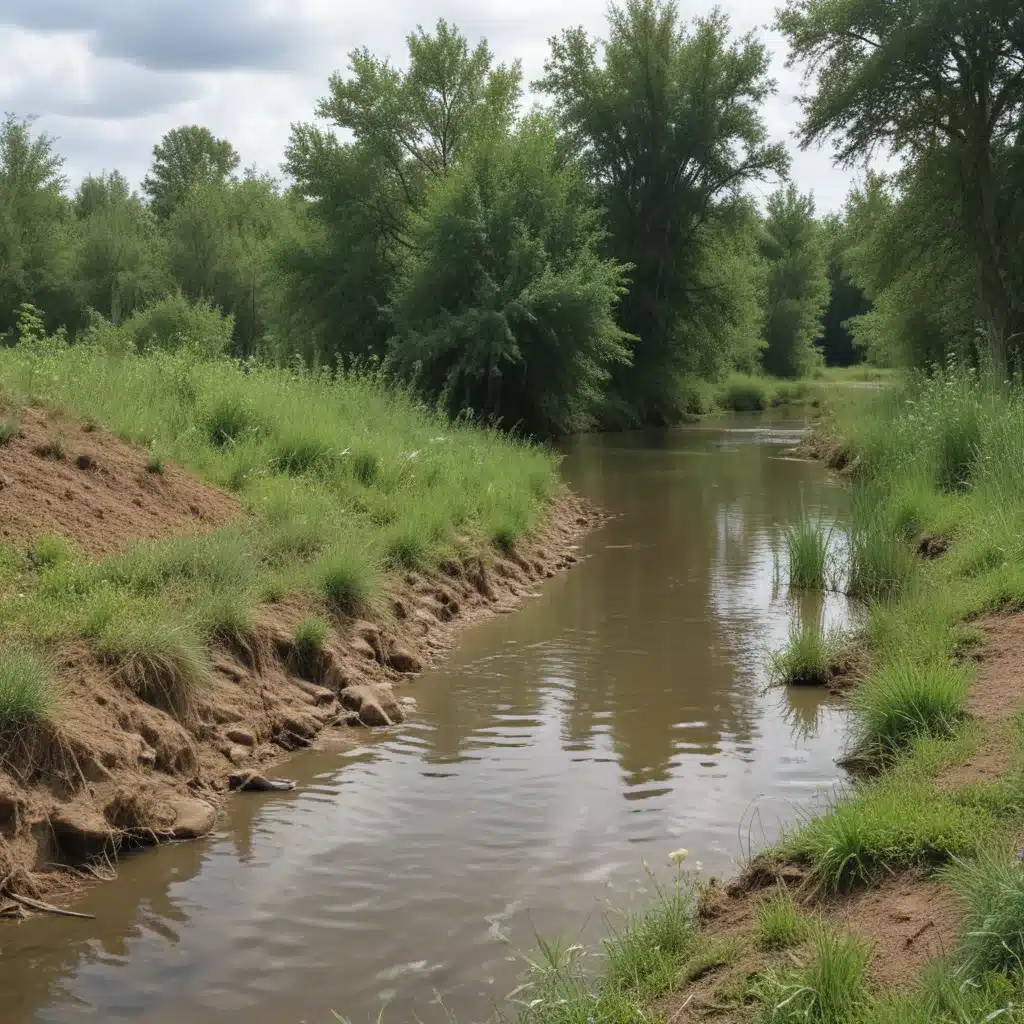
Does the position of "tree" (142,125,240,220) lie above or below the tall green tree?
above

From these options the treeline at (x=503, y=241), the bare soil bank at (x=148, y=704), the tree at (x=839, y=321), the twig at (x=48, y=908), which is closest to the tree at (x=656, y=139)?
the treeline at (x=503, y=241)

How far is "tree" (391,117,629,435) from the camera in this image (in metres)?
29.7

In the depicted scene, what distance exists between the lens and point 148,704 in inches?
289

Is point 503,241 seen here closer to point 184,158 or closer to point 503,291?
point 503,291

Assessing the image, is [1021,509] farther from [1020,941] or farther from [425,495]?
[1020,941]

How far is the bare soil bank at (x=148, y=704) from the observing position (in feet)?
20.0

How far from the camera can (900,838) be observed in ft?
16.7

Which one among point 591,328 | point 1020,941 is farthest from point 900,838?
point 591,328

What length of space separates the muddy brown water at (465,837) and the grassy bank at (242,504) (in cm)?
122

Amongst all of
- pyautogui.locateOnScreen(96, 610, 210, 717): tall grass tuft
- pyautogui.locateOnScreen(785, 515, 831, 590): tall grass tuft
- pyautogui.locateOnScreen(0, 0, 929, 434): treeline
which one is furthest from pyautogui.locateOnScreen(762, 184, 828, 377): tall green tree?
pyautogui.locateOnScreen(96, 610, 210, 717): tall grass tuft

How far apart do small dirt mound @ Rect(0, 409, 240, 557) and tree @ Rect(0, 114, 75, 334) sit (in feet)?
153

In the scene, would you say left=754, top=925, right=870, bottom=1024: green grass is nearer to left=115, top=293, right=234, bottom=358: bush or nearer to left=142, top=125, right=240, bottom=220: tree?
left=115, top=293, right=234, bottom=358: bush

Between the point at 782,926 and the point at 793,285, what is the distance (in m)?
76.2

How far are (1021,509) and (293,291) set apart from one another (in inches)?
1163
